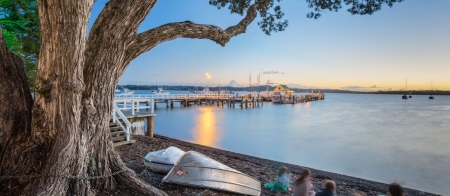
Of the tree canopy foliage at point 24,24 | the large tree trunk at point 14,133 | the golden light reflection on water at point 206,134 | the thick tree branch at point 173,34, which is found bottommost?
the golden light reflection on water at point 206,134

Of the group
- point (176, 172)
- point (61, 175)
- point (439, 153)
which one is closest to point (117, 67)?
point (61, 175)

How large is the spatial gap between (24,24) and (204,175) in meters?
12.4

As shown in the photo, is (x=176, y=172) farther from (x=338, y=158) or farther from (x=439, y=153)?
(x=439, y=153)

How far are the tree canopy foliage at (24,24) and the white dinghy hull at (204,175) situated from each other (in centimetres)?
983

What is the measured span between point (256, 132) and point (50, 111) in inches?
868

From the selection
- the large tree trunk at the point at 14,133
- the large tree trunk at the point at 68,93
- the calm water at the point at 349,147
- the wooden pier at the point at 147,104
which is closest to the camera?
the large tree trunk at the point at 68,93

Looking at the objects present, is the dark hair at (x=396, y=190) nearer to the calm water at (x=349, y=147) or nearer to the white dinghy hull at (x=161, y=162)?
the white dinghy hull at (x=161, y=162)

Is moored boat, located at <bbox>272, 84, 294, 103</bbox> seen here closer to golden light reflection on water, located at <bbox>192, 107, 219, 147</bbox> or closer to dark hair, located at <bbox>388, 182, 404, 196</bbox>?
golden light reflection on water, located at <bbox>192, 107, 219, 147</bbox>

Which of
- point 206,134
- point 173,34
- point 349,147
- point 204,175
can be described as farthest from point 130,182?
point 206,134

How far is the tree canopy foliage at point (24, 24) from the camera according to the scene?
11.3m

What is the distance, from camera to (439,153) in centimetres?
1641

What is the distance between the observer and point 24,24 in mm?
11992

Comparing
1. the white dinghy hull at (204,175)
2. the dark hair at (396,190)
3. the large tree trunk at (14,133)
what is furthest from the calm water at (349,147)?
the large tree trunk at (14,133)

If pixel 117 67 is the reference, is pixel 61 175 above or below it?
below
